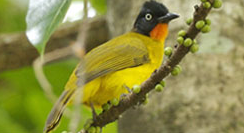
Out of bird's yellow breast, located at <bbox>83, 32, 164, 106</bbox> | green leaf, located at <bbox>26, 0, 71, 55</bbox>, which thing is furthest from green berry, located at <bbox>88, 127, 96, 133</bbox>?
green leaf, located at <bbox>26, 0, 71, 55</bbox>

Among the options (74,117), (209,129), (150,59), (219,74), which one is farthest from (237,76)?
(74,117)

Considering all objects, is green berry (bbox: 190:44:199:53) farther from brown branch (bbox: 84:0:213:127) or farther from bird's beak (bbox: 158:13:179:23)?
bird's beak (bbox: 158:13:179:23)

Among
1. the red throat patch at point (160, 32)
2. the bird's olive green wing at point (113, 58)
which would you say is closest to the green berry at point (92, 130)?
the bird's olive green wing at point (113, 58)

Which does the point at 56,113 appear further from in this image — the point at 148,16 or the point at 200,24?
the point at 148,16

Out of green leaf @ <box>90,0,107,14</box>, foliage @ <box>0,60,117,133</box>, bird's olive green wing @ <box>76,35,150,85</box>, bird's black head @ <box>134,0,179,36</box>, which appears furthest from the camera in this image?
green leaf @ <box>90,0,107,14</box>

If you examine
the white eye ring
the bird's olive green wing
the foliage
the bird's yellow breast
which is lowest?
the foliage

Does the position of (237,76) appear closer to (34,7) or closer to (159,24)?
(159,24)

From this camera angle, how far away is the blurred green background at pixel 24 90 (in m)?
4.96

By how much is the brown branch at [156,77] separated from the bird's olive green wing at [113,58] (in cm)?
41

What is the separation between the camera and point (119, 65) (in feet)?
10.8

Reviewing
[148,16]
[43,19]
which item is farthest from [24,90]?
[43,19]

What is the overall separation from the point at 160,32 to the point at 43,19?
82.3 inches

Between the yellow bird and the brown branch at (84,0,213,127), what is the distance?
28 centimetres

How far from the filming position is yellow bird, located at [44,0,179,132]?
2.86 m
